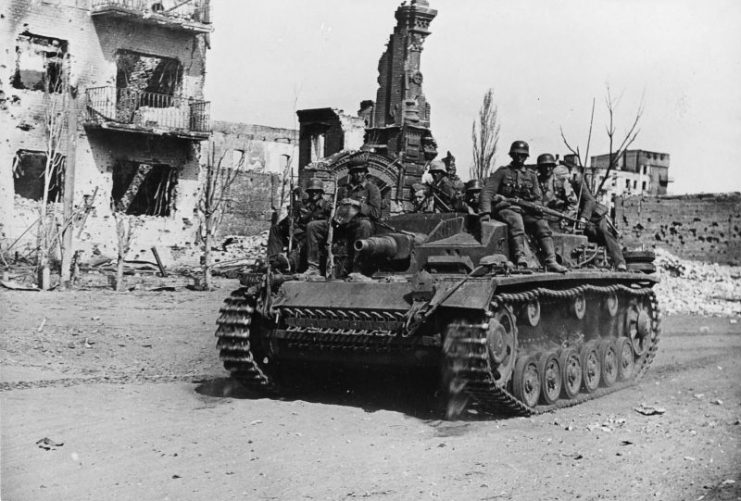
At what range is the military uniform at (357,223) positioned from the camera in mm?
10039

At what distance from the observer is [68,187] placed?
20141 millimetres

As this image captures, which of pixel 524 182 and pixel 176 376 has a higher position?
pixel 524 182

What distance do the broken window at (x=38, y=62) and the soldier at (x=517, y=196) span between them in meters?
16.1

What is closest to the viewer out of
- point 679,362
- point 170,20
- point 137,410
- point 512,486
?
point 512,486

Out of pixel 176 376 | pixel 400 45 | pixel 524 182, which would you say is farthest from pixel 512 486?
pixel 400 45

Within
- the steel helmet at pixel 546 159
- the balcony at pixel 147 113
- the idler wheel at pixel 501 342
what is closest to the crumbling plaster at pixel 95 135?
the balcony at pixel 147 113

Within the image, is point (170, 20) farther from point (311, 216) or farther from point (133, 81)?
point (311, 216)

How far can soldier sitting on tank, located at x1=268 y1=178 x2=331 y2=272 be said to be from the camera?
10602mm

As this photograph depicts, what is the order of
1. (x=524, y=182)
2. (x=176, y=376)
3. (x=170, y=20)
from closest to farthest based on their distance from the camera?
(x=524, y=182), (x=176, y=376), (x=170, y=20)

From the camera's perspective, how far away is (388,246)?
9852mm

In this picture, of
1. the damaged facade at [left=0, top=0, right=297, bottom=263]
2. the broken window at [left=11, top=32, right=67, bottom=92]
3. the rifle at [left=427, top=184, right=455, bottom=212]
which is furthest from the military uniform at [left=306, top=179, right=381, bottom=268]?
the broken window at [left=11, top=32, right=67, bottom=92]

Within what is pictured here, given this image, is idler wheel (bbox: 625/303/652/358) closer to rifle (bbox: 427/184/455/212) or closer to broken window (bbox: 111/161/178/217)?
rifle (bbox: 427/184/455/212)

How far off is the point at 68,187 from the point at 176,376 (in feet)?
33.4

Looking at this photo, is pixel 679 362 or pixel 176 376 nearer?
pixel 176 376
